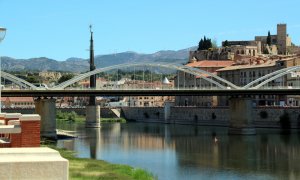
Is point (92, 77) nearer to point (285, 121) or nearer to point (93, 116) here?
point (93, 116)

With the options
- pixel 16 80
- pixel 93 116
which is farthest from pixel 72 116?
Answer: pixel 16 80

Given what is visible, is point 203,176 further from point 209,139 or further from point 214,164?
point 209,139

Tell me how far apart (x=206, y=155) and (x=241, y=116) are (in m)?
31.2

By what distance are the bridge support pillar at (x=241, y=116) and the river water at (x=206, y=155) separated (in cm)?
583

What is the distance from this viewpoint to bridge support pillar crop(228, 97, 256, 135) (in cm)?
8206

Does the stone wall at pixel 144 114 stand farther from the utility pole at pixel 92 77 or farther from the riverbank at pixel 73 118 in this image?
the utility pole at pixel 92 77

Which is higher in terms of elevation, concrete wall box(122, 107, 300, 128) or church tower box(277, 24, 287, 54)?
Result: church tower box(277, 24, 287, 54)

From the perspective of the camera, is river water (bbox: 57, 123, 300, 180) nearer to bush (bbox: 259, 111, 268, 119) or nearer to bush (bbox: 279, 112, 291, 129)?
bush (bbox: 279, 112, 291, 129)

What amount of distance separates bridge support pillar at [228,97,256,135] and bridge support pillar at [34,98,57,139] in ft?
81.4

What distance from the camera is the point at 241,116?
83500 mm

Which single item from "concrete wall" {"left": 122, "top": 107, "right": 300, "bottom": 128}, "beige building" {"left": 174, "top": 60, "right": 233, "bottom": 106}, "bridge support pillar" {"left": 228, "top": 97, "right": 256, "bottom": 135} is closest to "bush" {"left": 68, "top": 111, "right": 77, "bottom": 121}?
"concrete wall" {"left": 122, "top": 107, "right": 300, "bottom": 128}

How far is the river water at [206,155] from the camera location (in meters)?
40.3

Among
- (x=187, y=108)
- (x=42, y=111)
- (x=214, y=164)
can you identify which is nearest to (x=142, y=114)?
(x=187, y=108)

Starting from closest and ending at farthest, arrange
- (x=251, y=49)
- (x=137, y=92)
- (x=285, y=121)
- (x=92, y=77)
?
(x=137, y=92) < (x=285, y=121) < (x=92, y=77) < (x=251, y=49)
